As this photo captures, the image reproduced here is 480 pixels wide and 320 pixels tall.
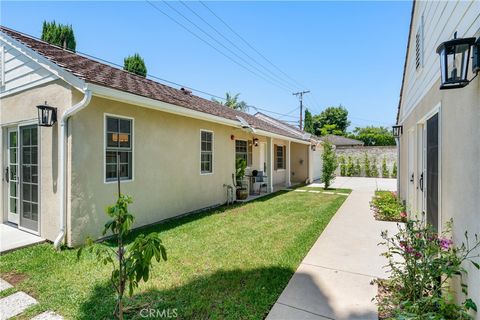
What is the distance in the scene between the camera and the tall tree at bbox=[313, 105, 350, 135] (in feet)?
150

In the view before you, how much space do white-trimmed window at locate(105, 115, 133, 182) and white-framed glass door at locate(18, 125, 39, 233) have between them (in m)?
1.56

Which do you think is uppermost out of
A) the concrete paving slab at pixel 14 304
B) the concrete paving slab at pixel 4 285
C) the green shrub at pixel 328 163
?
the green shrub at pixel 328 163

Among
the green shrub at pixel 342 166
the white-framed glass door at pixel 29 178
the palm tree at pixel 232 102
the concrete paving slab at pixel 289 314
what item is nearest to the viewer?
the concrete paving slab at pixel 289 314

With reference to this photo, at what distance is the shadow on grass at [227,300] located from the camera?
9.50ft

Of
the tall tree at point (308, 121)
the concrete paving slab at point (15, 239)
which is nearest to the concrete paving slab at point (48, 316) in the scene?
the concrete paving slab at point (15, 239)

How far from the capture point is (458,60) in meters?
2.40

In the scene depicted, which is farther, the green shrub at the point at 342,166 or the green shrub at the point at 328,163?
the green shrub at the point at 342,166

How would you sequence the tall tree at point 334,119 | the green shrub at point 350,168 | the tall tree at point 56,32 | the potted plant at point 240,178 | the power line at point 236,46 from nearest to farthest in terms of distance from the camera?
the power line at point 236,46
the potted plant at point 240,178
the tall tree at point 56,32
the green shrub at point 350,168
the tall tree at point 334,119

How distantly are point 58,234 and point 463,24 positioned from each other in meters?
7.17

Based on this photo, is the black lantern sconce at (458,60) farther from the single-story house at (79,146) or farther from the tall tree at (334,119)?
the tall tree at (334,119)

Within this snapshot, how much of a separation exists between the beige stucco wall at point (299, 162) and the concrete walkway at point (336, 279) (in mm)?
11664

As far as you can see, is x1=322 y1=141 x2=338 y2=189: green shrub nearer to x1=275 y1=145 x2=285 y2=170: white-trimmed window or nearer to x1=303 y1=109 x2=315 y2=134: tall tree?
x1=275 y1=145 x2=285 y2=170: white-trimmed window

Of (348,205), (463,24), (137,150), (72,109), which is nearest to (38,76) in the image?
(72,109)

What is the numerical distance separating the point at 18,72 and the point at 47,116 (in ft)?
6.16
